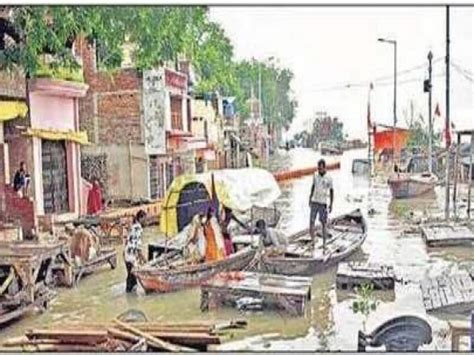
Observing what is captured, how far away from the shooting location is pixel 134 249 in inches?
302

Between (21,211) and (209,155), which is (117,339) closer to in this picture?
(21,211)

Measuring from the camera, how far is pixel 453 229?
27.2 feet

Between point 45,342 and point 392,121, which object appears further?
point 392,121

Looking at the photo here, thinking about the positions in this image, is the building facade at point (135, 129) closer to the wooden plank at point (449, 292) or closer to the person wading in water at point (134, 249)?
the person wading in water at point (134, 249)

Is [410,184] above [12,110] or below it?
below

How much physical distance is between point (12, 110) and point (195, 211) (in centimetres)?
160

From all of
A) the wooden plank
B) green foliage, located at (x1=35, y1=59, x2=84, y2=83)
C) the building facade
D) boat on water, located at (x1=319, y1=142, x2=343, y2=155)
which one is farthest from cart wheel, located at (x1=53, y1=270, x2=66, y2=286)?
the wooden plank

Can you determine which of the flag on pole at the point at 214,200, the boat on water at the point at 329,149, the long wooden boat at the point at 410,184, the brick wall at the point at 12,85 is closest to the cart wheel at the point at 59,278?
the flag on pole at the point at 214,200

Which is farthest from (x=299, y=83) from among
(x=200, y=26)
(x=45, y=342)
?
(x=45, y=342)

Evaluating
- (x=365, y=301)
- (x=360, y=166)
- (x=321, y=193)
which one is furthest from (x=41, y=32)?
(x=365, y=301)

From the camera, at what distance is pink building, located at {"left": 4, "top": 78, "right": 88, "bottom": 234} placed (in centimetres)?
742

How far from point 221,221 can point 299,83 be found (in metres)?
Answer: 1.37

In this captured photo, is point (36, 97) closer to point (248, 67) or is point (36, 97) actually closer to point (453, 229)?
point (248, 67)

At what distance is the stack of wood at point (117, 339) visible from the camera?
6.29 metres
